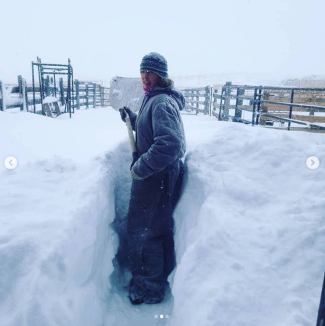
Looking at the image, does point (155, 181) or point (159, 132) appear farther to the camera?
→ point (155, 181)

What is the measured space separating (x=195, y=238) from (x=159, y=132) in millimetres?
958

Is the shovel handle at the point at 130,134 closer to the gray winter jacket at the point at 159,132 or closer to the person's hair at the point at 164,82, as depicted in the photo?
the gray winter jacket at the point at 159,132

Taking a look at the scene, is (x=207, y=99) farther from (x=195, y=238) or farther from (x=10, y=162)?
(x=195, y=238)

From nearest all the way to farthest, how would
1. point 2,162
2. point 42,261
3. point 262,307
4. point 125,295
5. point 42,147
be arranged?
point 262,307
point 42,261
point 125,295
point 2,162
point 42,147

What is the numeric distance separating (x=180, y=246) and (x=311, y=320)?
4.79ft

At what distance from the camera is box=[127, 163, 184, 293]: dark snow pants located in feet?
10.2

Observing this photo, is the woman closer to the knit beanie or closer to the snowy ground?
the knit beanie

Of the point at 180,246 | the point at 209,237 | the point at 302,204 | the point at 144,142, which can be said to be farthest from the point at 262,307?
the point at 144,142

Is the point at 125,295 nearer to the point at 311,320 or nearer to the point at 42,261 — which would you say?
the point at 42,261

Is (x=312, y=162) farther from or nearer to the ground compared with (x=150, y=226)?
farther from the ground

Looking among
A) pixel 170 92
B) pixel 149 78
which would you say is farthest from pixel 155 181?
pixel 149 78

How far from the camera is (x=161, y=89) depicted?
116 inches

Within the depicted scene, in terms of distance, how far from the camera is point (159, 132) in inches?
107

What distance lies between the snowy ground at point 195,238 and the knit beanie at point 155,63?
0.97m
